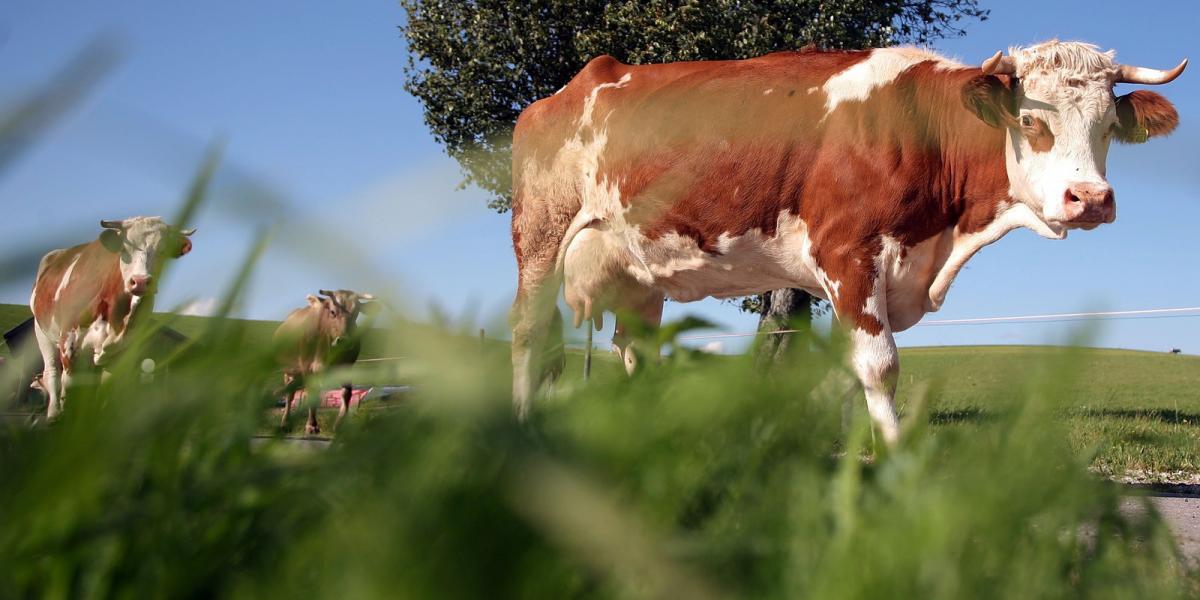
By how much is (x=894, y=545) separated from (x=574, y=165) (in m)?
6.53

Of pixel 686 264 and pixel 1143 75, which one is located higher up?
pixel 1143 75

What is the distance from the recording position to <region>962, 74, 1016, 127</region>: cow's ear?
17.7 feet

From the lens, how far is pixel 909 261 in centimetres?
536

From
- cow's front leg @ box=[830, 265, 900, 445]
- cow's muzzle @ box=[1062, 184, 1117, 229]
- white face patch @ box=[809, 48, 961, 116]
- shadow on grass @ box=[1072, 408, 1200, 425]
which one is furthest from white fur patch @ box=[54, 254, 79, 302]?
shadow on grass @ box=[1072, 408, 1200, 425]

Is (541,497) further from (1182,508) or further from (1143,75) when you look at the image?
(1143,75)

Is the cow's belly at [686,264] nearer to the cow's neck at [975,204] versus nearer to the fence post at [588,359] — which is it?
the cow's neck at [975,204]

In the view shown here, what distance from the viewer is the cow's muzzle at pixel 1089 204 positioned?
502cm

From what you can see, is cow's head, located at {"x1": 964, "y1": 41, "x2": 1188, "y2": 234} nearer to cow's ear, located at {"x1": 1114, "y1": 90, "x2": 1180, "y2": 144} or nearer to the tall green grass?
cow's ear, located at {"x1": 1114, "y1": 90, "x2": 1180, "y2": 144}

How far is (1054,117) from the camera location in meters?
5.31

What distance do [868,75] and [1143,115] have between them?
1.50 metres

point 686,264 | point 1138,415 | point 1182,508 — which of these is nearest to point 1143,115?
point 1182,508

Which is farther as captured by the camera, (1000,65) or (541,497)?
(1000,65)

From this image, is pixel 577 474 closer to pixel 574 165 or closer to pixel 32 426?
pixel 32 426

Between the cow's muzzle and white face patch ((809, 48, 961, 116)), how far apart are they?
1.18 metres
